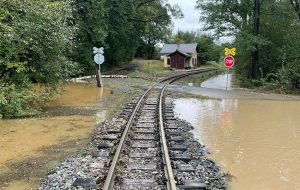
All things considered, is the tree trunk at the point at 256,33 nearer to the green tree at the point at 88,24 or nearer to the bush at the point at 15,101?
the green tree at the point at 88,24

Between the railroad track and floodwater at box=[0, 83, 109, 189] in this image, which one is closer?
the railroad track

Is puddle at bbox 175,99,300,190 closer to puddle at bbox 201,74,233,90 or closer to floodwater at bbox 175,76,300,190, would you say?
floodwater at bbox 175,76,300,190

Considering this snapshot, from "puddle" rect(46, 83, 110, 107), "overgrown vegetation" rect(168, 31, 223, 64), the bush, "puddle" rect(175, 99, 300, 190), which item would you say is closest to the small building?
"overgrown vegetation" rect(168, 31, 223, 64)

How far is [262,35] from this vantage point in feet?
118

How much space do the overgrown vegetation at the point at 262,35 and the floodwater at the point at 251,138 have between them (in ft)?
33.9

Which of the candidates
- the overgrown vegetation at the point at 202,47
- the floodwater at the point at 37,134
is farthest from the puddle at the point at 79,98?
the overgrown vegetation at the point at 202,47

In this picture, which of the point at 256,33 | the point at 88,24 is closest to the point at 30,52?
the point at 88,24

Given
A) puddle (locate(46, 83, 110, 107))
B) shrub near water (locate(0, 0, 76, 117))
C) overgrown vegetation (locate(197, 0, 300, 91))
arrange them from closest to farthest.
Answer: shrub near water (locate(0, 0, 76, 117)) → puddle (locate(46, 83, 110, 107)) → overgrown vegetation (locate(197, 0, 300, 91))

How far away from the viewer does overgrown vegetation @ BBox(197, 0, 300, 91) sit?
3111cm

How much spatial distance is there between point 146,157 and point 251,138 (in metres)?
4.45

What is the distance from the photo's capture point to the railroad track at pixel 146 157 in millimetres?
7146

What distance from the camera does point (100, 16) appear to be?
1403 inches

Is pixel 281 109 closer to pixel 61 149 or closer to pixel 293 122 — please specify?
pixel 293 122

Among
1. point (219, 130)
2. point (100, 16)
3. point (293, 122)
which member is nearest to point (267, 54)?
point (100, 16)
